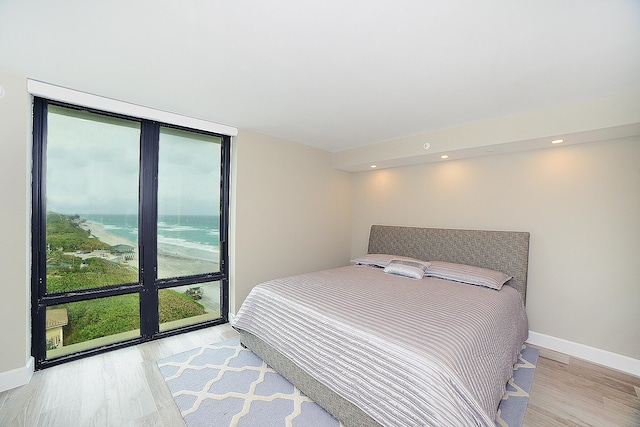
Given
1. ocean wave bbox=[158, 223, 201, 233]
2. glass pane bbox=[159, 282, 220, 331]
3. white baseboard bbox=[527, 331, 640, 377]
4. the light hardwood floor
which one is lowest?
the light hardwood floor

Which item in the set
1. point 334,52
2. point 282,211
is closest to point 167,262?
point 282,211

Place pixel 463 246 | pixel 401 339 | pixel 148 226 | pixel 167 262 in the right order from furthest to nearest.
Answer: pixel 463 246, pixel 167 262, pixel 148 226, pixel 401 339

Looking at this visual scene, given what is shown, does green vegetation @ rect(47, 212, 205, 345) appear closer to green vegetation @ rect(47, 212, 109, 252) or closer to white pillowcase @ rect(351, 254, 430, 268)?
green vegetation @ rect(47, 212, 109, 252)

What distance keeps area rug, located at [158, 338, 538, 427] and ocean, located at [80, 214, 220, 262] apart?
1.20 m

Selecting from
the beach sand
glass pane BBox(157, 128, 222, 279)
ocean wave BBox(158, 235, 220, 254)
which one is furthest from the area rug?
ocean wave BBox(158, 235, 220, 254)

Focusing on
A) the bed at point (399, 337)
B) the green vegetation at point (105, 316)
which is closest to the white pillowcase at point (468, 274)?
the bed at point (399, 337)

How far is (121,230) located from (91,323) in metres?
0.99

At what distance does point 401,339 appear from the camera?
1.68 metres

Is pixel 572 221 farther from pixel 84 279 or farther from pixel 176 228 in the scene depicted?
pixel 84 279

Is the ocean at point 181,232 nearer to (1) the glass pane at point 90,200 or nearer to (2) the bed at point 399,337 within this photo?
(1) the glass pane at point 90,200

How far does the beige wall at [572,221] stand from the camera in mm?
2602

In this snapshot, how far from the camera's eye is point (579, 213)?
2.85 metres

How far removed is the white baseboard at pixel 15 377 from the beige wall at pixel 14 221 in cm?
1

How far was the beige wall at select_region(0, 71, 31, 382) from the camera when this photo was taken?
7.07ft
